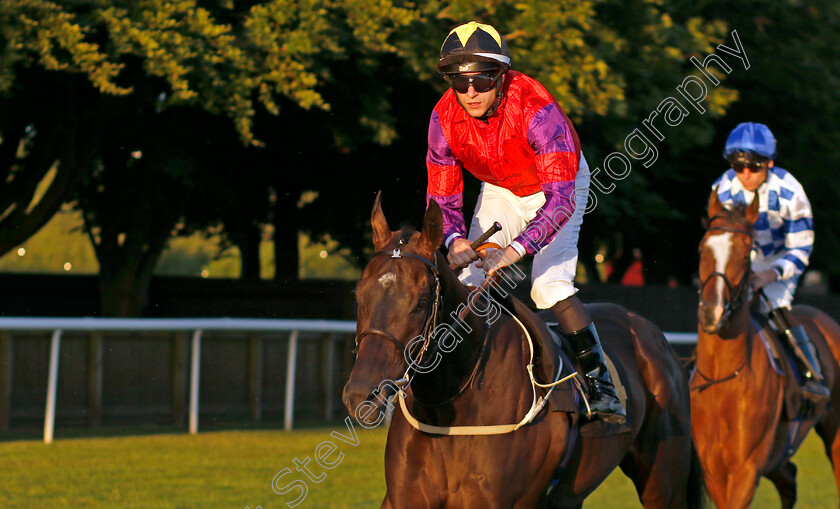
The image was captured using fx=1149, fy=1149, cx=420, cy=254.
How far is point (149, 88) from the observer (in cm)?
1127

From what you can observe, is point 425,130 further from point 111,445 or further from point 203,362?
point 111,445

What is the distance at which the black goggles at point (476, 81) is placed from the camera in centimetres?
417

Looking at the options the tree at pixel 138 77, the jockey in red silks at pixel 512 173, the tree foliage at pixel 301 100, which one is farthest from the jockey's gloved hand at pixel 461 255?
the tree at pixel 138 77

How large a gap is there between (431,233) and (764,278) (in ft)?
12.5

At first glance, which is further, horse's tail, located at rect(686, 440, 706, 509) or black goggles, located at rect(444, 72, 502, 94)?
horse's tail, located at rect(686, 440, 706, 509)

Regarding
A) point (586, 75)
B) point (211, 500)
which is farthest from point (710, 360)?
point (586, 75)

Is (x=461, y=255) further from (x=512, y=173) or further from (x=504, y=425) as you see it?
(x=512, y=173)

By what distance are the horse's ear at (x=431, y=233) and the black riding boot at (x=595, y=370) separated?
3.57 ft

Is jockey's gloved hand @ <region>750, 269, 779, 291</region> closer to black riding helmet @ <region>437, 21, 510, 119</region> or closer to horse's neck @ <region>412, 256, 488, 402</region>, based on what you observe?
black riding helmet @ <region>437, 21, 510, 119</region>

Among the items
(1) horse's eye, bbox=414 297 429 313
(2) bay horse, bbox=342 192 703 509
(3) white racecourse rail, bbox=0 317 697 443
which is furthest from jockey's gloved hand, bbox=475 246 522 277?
(3) white racecourse rail, bbox=0 317 697 443

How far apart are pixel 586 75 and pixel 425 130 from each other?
7.05 feet

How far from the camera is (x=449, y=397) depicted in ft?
13.0

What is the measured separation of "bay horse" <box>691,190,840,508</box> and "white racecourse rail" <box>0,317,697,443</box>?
5575mm

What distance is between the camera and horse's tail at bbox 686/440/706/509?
5.58 metres
